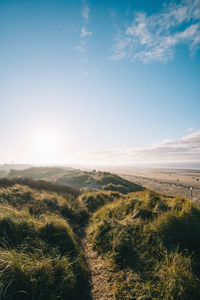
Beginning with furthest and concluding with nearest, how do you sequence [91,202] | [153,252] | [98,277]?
[91,202] → [153,252] → [98,277]

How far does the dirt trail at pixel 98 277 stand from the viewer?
8.45 feet

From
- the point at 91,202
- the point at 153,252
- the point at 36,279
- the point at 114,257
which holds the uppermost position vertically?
the point at 36,279

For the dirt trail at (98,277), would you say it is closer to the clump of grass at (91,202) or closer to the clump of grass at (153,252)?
the clump of grass at (153,252)

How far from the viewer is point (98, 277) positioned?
3008 millimetres

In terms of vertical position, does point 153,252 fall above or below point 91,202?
above

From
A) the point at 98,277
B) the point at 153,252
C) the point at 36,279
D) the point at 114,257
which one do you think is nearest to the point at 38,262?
the point at 36,279

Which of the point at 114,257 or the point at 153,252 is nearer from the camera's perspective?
the point at 153,252

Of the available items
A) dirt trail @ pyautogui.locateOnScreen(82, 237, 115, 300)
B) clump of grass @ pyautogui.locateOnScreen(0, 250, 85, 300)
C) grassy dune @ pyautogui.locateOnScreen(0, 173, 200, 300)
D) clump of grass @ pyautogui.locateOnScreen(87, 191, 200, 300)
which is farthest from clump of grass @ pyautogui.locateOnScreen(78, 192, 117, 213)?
clump of grass @ pyautogui.locateOnScreen(0, 250, 85, 300)

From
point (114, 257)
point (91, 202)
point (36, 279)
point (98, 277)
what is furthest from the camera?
point (91, 202)

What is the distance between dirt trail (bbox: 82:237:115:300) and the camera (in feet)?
8.45

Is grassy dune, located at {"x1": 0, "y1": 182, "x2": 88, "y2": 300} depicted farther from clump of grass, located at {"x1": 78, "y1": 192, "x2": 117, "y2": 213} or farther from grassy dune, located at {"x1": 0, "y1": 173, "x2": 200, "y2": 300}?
clump of grass, located at {"x1": 78, "y1": 192, "x2": 117, "y2": 213}

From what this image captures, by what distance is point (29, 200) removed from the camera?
6.27 meters

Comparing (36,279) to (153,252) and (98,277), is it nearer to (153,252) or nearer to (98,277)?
(98,277)

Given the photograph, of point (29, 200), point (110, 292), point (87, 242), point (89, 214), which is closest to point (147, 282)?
point (110, 292)
